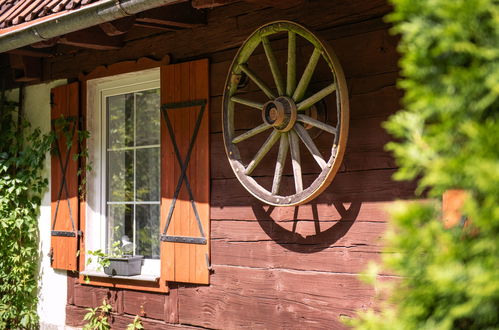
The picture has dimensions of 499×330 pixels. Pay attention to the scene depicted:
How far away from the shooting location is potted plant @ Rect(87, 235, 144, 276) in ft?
16.5

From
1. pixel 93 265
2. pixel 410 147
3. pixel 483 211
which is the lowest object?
pixel 93 265

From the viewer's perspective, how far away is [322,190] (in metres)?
3.67

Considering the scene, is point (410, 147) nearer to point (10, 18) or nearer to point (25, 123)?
point (10, 18)

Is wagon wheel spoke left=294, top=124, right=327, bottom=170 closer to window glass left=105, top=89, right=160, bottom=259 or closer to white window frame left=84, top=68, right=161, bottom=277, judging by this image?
window glass left=105, top=89, right=160, bottom=259

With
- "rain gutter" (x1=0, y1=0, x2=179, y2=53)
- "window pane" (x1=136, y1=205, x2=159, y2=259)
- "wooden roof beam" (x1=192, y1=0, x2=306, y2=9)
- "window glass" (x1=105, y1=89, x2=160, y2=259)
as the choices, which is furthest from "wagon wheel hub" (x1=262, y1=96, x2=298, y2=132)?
"window pane" (x1=136, y1=205, x2=159, y2=259)

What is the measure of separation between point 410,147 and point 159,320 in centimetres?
359

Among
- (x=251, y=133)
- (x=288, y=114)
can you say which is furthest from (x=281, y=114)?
(x=251, y=133)

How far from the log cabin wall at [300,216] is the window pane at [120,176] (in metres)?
0.79

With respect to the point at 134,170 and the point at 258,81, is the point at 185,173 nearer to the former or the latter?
the point at 134,170

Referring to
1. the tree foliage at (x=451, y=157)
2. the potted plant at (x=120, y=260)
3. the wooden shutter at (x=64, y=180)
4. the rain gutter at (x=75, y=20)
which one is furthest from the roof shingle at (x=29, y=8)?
the tree foliage at (x=451, y=157)

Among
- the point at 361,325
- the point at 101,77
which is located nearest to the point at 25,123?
the point at 101,77

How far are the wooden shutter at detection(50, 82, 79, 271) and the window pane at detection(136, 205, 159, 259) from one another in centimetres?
58

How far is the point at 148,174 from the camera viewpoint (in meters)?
5.18

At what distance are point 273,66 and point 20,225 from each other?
2921 mm
